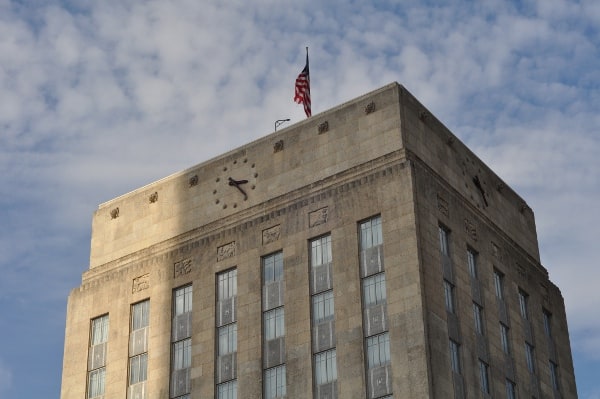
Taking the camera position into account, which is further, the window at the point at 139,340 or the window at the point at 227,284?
the window at the point at 139,340

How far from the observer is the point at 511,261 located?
77812 millimetres

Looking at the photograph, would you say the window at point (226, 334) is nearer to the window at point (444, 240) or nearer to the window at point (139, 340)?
the window at point (139, 340)

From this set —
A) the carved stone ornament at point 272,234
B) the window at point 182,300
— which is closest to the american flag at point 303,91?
the carved stone ornament at point 272,234

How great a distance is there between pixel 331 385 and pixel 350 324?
337 cm

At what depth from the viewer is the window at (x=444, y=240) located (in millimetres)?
70037

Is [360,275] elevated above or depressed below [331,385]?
above

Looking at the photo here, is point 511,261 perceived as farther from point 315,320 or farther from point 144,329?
point 144,329

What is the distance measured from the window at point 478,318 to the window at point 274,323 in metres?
10.7

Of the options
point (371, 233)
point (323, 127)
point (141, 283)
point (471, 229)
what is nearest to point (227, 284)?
point (141, 283)

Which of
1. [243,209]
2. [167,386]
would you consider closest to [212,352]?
[167,386]

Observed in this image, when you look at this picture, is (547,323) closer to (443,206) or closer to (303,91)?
(443,206)

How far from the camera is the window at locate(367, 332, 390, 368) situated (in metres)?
65.3

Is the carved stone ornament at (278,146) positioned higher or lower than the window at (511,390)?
higher

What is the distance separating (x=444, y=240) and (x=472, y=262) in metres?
3.36
